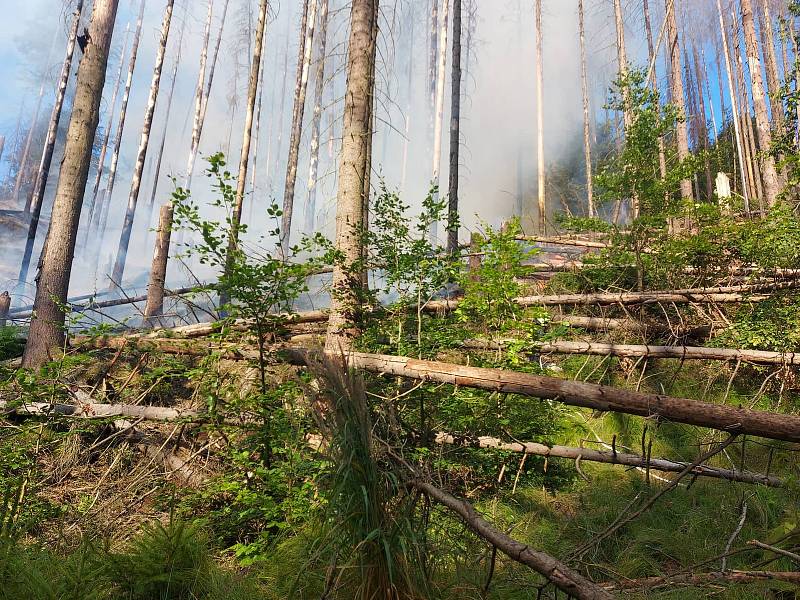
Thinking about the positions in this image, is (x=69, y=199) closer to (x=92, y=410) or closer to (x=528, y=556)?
(x=92, y=410)

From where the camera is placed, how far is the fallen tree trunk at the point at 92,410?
517 cm

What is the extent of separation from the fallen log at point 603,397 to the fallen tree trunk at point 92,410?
10.4 ft

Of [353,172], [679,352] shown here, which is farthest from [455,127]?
[679,352]

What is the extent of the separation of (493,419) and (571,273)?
17.4 ft

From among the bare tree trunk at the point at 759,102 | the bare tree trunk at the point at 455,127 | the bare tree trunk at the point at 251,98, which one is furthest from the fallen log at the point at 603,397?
the bare tree trunk at the point at 759,102

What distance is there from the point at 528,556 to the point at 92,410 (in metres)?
5.40

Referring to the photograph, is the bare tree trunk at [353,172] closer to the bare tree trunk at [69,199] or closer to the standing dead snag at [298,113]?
the bare tree trunk at [69,199]

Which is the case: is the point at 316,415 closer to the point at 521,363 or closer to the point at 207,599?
the point at 207,599

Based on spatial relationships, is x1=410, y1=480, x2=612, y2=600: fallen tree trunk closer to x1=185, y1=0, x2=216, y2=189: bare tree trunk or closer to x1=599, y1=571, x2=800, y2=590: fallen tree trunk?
x1=599, y1=571, x2=800, y2=590: fallen tree trunk

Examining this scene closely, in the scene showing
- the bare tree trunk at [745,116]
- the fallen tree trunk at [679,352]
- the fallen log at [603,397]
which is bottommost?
the fallen log at [603,397]

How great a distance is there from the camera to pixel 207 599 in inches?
104

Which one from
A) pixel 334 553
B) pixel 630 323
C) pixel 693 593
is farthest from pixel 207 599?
pixel 630 323

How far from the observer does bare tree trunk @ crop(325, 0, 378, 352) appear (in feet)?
16.3

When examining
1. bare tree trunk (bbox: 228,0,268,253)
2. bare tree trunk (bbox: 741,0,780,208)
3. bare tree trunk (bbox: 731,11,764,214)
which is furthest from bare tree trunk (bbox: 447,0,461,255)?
bare tree trunk (bbox: 731,11,764,214)
